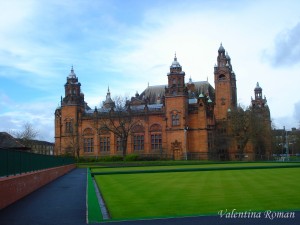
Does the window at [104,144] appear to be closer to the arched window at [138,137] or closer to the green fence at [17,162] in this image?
the arched window at [138,137]

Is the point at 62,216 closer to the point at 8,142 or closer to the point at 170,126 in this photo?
the point at 8,142

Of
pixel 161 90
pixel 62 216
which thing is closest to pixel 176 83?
pixel 161 90

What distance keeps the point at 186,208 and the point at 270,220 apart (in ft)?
12.4

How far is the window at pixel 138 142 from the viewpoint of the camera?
84562 millimetres

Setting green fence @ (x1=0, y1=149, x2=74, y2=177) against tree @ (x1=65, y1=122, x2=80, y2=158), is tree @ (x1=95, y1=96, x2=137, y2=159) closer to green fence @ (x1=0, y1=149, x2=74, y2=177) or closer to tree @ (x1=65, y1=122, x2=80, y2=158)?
tree @ (x1=65, y1=122, x2=80, y2=158)

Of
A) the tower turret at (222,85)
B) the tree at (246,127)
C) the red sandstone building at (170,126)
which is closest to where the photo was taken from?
the red sandstone building at (170,126)

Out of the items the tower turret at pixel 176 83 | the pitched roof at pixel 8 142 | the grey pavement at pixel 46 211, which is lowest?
the grey pavement at pixel 46 211

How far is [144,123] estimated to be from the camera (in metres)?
84.1

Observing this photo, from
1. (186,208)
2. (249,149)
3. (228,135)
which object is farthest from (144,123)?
(186,208)

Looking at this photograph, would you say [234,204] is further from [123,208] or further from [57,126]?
[57,126]

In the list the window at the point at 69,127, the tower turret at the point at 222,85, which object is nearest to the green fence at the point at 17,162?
the window at the point at 69,127

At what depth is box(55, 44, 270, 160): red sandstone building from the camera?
262 feet

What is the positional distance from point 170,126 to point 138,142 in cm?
852

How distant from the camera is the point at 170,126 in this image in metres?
80.6
